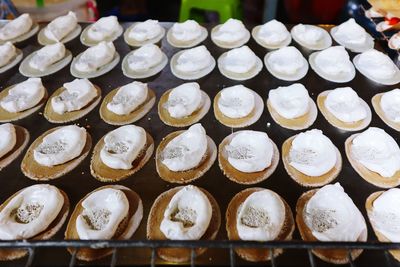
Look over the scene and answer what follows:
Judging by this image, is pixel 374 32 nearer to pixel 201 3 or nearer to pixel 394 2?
pixel 394 2

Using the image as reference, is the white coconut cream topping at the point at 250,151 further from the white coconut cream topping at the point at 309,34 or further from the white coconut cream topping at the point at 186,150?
the white coconut cream topping at the point at 309,34

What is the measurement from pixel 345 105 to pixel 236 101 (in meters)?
0.67

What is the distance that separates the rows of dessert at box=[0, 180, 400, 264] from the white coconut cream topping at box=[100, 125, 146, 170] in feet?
0.54

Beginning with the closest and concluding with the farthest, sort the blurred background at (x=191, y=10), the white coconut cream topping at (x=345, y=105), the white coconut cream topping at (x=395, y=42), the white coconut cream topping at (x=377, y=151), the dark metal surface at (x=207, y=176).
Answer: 1. the dark metal surface at (x=207, y=176)
2. the white coconut cream topping at (x=377, y=151)
3. the white coconut cream topping at (x=345, y=105)
4. the white coconut cream topping at (x=395, y=42)
5. the blurred background at (x=191, y=10)

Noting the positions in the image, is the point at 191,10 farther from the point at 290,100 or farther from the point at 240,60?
the point at 290,100

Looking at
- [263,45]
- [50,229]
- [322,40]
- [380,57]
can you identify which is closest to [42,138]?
[50,229]

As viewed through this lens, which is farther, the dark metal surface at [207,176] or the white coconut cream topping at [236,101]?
the white coconut cream topping at [236,101]

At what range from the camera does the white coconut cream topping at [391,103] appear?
7.09 feet

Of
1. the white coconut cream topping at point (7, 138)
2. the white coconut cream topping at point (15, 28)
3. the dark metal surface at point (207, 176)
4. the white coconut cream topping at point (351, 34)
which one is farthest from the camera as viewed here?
the white coconut cream topping at point (15, 28)

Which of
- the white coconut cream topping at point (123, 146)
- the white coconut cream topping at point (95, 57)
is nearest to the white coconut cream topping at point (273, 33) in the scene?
the white coconut cream topping at point (95, 57)

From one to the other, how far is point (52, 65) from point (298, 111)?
5.80 ft

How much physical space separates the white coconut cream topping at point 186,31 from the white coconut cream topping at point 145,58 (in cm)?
24

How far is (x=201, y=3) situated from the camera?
3.80 metres

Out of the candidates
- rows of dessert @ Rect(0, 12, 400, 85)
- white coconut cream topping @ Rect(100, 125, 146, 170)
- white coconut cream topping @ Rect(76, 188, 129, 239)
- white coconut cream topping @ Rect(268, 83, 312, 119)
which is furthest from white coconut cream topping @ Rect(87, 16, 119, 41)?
white coconut cream topping @ Rect(76, 188, 129, 239)
